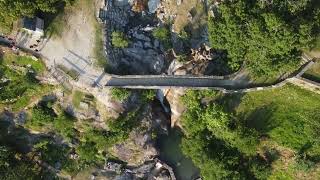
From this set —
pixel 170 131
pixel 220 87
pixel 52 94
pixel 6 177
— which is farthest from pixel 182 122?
pixel 6 177

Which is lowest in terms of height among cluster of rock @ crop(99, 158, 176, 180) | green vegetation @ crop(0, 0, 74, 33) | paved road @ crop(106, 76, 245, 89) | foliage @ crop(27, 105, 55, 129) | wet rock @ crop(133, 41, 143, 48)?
cluster of rock @ crop(99, 158, 176, 180)

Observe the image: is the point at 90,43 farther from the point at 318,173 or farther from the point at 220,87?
the point at 318,173

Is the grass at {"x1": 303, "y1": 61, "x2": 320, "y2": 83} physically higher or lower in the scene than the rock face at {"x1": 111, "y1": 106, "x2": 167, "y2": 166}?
higher

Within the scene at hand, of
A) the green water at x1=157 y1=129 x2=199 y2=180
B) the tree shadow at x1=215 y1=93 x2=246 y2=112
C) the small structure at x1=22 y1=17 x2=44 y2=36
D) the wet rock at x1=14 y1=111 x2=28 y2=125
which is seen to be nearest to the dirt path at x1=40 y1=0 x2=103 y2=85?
the small structure at x1=22 y1=17 x2=44 y2=36

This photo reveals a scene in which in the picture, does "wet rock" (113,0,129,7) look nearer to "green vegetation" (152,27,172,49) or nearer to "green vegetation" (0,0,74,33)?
"green vegetation" (152,27,172,49)

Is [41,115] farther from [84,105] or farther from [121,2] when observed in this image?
[121,2]

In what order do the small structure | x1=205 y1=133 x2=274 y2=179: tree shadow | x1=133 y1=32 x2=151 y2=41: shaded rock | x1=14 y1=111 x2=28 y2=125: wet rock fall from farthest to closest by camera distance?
x1=14 y1=111 x2=28 y2=125: wet rock
x1=205 y1=133 x2=274 y2=179: tree shadow
x1=133 y1=32 x2=151 y2=41: shaded rock
the small structure

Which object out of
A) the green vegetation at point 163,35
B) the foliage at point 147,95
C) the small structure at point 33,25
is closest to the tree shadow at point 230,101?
the foliage at point 147,95
